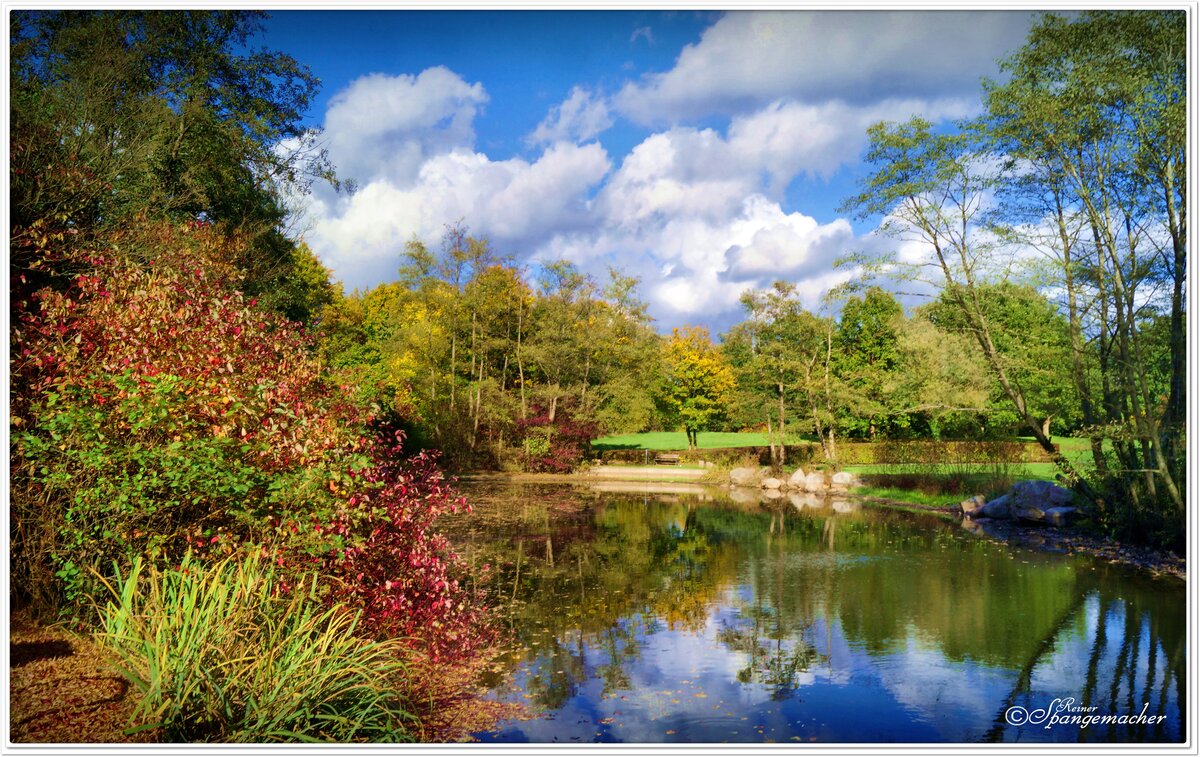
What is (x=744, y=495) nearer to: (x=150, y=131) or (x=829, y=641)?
(x=829, y=641)

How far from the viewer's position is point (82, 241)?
741 cm

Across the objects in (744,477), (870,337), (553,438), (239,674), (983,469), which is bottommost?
(744,477)

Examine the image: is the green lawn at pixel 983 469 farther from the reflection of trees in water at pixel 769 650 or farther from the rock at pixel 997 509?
the reflection of trees in water at pixel 769 650

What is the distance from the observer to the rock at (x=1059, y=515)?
16.4m

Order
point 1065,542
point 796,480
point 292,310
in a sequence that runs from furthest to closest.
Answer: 1. point 796,480
2. point 292,310
3. point 1065,542

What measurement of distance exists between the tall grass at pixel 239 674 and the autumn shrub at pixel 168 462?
55cm

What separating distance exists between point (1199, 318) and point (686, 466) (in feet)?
93.1

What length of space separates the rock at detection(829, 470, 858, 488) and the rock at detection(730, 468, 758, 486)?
152 inches

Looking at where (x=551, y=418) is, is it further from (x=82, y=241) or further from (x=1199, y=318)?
(x=1199, y=318)

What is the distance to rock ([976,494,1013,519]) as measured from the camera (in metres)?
18.1

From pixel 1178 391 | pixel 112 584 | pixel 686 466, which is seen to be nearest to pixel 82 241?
pixel 112 584

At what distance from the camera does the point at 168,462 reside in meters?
5.63

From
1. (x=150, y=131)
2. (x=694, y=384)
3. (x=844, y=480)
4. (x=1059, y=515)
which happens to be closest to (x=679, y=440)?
(x=694, y=384)

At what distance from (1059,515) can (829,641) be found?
442 inches
